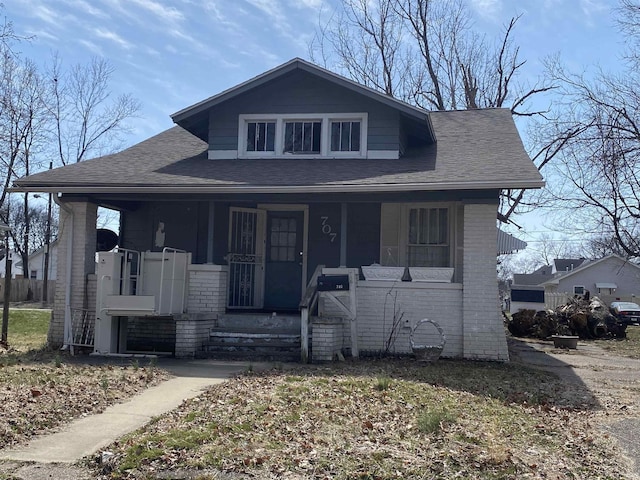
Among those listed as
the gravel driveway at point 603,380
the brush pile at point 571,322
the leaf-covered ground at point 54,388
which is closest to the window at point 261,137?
the leaf-covered ground at point 54,388

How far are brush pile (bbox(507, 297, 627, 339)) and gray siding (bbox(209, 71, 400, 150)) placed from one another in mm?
8722

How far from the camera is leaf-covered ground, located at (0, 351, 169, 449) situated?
6.61 metres

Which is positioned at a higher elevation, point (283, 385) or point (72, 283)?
point (72, 283)

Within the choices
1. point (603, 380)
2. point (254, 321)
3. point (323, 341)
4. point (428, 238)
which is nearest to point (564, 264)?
point (428, 238)

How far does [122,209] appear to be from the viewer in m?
14.3

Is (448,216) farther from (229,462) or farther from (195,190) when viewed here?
(229,462)

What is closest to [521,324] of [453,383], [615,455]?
[453,383]

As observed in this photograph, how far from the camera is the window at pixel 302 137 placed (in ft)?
46.6

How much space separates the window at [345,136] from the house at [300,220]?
0.02 metres

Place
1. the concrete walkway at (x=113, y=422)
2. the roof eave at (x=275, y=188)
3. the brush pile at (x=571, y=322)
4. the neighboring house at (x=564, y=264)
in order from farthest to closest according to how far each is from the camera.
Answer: the neighboring house at (x=564, y=264) < the brush pile at (x=571, y=322) < the roof eave at (x=275, y=188) < the concrete walkway at (x=113, y=422)

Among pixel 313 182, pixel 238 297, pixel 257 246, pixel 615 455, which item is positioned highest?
pixel 313 182

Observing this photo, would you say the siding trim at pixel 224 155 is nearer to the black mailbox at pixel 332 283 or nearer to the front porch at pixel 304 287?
the front porch at pixel 304 287

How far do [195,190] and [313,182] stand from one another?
2136 mm

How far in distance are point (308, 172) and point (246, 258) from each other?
2539 mm
